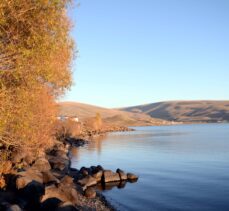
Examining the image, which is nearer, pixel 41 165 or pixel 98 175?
pixel 41 165

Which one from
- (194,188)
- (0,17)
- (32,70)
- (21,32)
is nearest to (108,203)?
(194,188)

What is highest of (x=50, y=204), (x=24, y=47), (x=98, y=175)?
(x=24, y=47)

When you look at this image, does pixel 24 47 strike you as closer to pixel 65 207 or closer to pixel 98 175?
pixel 65 207

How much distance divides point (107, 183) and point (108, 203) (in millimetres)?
7852

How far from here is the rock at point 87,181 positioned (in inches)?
1226

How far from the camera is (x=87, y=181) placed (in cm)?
3194

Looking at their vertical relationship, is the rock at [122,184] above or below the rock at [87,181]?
below

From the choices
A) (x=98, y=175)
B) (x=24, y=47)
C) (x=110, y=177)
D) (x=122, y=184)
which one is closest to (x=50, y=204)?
(x=24, y=47)

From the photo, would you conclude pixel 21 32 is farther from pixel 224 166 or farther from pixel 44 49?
pixel 224 166

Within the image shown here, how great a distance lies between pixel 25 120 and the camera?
64.1ft

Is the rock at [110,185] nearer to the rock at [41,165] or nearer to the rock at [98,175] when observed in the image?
the rock at [98,175]

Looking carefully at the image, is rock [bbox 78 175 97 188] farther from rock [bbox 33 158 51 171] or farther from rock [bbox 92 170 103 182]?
rock [bbox 33 158 51 171]

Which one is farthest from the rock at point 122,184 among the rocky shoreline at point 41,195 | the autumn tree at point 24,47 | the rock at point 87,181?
the autumn tree at point 24,47

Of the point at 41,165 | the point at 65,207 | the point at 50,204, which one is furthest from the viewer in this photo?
the point at 41,165
